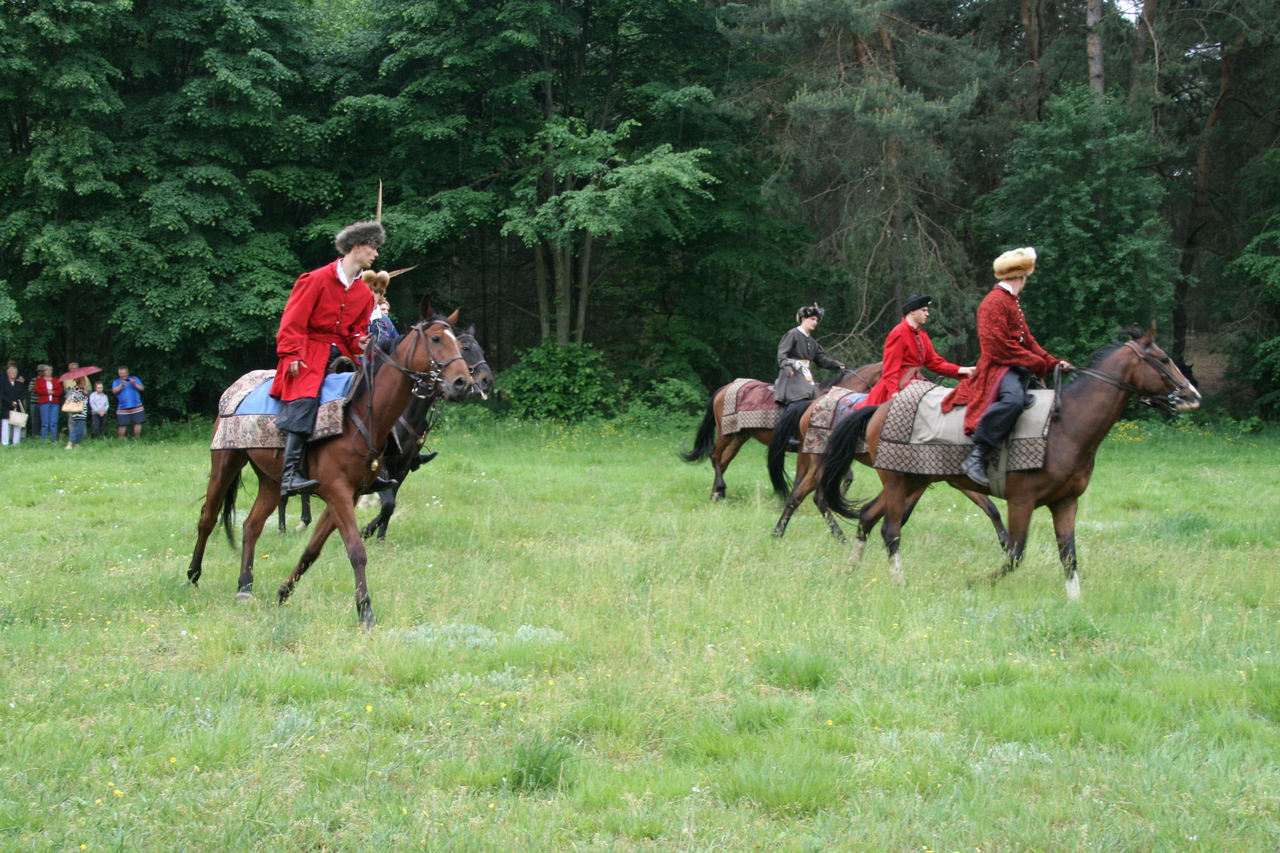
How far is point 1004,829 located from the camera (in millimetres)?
3705

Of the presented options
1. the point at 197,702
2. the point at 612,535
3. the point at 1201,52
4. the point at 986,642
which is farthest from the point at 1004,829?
the point at 1201,52

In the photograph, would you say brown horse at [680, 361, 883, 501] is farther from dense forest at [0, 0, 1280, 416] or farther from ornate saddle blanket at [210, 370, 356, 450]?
dense forest at [0, 0, 1280, 416]

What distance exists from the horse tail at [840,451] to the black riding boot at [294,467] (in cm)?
451

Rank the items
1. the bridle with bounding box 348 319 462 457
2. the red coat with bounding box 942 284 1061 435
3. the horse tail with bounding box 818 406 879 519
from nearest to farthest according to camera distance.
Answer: the bridle with bounding box 348 319 462 457
the red coat with bounding box 942 284 1061 435
the horse tail with bounding box 818 406 879 519

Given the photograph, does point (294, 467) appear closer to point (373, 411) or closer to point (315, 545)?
point (315, 545)

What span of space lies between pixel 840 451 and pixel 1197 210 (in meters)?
21.0

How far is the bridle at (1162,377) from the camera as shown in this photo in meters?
7.33

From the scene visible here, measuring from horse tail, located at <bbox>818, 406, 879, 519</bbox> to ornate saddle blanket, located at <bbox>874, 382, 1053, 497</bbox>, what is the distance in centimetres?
44

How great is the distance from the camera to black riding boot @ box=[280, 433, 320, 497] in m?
7.01

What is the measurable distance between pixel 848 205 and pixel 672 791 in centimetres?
1872

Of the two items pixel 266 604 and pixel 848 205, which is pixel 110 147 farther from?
pixel 266 604

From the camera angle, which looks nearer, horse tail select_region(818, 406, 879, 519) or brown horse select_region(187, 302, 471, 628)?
brown horse select_region(187, 302, 471, 628)

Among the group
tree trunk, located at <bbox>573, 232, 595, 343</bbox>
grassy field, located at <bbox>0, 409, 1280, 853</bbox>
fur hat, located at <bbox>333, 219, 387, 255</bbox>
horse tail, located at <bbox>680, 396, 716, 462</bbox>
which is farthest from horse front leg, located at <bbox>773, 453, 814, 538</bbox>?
tree trunk, located at <bbox>573, 232, 595, 343</bbox>

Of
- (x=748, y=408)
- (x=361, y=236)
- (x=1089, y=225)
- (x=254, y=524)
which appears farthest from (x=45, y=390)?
(x=1089, y=225)
